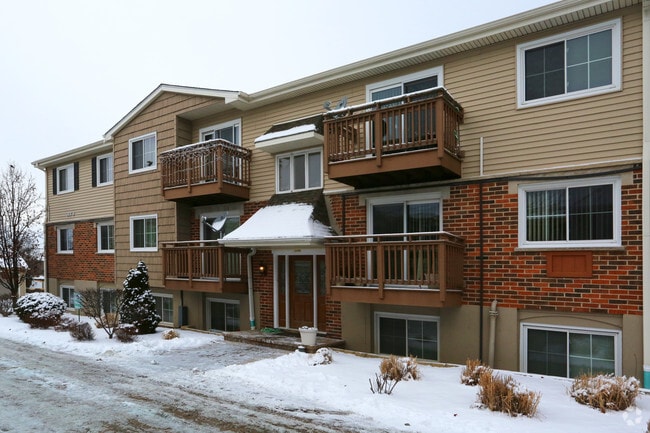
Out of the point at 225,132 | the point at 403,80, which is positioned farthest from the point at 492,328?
the point at 225,132

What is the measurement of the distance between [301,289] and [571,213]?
6.91 m

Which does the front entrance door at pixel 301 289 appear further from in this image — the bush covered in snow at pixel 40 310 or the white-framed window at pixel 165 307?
the bush covered in snow at pixel 40 310

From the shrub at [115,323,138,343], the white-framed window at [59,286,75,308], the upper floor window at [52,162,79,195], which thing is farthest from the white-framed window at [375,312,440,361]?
the upper floor window at [52,162,79,195]

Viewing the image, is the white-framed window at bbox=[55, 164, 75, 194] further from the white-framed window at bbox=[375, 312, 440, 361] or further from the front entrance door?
the white-framed window at bbox=[375, 312, 440, 361]

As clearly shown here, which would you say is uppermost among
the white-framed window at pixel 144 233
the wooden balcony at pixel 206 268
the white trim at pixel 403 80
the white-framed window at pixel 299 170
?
the white trim at pixel 403 80

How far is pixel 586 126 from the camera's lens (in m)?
8.47

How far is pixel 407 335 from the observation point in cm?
1048

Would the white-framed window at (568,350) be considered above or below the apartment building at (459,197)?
below

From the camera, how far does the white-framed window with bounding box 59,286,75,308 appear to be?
19645 millimetres

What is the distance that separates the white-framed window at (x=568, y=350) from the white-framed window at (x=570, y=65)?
454 cm

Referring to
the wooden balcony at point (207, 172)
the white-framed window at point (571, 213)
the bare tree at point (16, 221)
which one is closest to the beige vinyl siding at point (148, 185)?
the wooden balcony at point (207, 172)

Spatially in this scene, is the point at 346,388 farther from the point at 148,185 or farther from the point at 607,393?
the point at 148,185

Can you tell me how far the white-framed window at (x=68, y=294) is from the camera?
64.5 feet

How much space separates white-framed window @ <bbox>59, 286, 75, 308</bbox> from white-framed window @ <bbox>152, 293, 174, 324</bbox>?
6420mm
